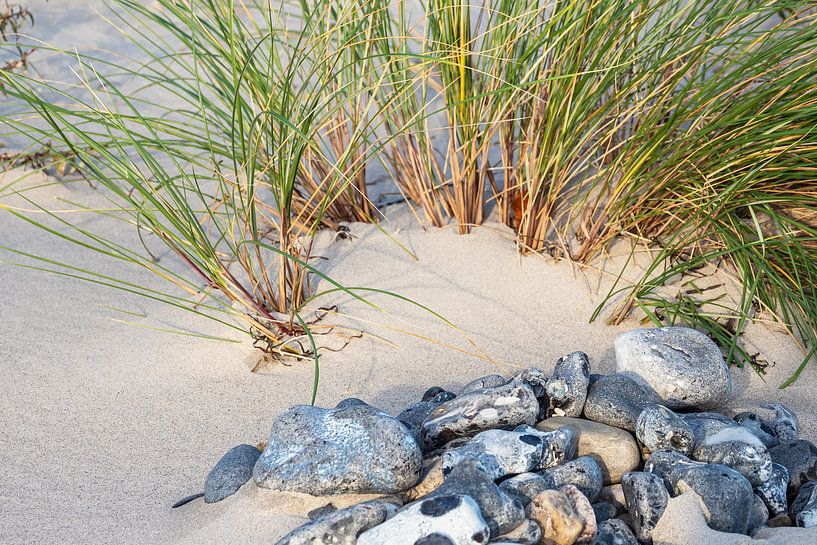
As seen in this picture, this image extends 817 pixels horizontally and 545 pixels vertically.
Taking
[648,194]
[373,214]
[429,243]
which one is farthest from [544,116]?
[373,214]

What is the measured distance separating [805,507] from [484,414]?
726 mm

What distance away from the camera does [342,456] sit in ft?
5.93

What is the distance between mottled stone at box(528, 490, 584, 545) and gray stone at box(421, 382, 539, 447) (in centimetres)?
29

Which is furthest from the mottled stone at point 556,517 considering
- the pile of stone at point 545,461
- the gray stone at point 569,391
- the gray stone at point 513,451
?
the gray stone at point 569,391

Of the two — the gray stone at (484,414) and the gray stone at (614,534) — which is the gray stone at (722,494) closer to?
the gray stone at (614,534)

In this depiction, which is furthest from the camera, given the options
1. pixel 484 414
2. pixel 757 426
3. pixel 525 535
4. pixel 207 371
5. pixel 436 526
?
pixel 207 371

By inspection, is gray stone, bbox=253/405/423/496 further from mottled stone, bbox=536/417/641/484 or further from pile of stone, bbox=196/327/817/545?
mottled stone, bbox=536/417/641/484

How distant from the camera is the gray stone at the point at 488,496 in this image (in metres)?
1.64

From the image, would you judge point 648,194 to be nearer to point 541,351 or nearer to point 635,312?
point 635,312

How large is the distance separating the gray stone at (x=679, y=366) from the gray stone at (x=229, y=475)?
3.36ft

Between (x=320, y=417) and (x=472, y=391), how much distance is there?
1.33 feet

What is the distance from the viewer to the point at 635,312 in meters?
2.63

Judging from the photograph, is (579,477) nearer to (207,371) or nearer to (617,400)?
(617,400)

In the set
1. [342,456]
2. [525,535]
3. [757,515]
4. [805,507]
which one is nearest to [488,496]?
[525,535]
